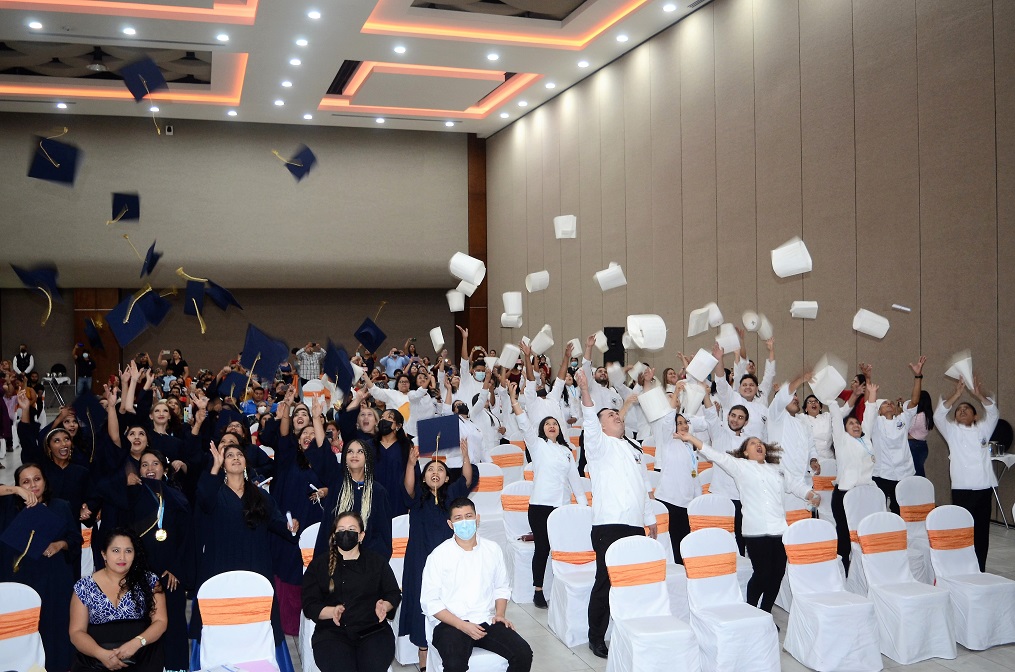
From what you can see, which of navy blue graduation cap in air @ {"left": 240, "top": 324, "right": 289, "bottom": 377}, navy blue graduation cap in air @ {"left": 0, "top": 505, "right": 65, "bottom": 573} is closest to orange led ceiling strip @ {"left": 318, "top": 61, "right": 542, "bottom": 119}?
navy blue graduation cap in air @ {"left": 240, "top": 324, "right": 289, "bottom": 377}

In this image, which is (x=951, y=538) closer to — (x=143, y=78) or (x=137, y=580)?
(x=137, y=580)

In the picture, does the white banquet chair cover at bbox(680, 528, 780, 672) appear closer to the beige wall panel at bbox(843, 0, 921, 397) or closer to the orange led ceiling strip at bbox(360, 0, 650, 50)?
the beige wall panel at bbox(843, 0, 921, 397)

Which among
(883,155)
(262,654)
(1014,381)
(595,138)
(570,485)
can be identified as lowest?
(262,654)

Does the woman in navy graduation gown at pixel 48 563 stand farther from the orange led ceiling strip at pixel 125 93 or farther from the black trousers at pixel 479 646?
the orange led ceiling strip at pixel 125 93

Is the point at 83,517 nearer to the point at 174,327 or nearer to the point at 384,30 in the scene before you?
the point at 384,30

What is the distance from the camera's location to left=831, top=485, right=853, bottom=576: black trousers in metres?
7.48

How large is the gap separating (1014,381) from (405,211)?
16.8 metres

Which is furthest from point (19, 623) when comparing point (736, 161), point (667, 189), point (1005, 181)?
point (667, 189)

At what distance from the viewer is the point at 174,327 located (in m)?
24.2

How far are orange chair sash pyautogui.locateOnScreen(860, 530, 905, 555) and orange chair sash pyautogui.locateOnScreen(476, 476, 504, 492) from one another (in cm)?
353

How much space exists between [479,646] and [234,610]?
142 centimetres

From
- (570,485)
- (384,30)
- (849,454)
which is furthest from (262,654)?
(384,30)

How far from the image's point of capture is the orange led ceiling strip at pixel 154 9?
13367 mm

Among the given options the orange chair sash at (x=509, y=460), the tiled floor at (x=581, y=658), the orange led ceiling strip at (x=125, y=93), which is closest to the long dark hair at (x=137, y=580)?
the tiled floor at (x=581, y=658)
